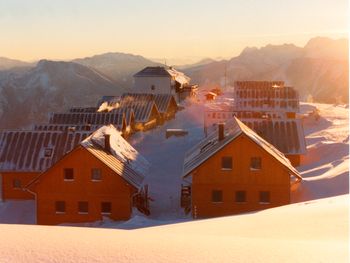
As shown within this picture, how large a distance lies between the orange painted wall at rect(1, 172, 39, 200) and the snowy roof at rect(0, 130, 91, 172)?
0.59m

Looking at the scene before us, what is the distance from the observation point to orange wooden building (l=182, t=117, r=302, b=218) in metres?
33.2

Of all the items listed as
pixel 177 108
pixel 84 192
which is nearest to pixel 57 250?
pixel 84 192

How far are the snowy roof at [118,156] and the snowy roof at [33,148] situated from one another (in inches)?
135

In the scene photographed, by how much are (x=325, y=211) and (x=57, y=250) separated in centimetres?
1196

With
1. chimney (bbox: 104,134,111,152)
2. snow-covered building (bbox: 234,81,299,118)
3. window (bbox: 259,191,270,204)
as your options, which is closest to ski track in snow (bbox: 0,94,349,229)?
window (bbox: 259,191,270,204)

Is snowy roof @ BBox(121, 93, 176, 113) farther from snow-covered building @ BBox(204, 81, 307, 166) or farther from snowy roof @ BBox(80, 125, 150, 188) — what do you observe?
snowy roof @ BBox(80, 125, 150, 188)

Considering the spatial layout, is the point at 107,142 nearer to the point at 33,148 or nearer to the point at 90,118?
the point at 33,148

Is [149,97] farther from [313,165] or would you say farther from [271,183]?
[271,183]

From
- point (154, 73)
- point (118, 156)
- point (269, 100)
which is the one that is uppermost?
point (154, 73)

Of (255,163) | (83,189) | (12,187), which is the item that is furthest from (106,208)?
(12,187)

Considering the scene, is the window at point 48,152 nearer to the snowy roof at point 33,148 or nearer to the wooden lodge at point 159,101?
the snowy roof at point 33,148

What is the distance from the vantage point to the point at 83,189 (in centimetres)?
3353

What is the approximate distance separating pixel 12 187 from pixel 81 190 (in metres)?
9.31

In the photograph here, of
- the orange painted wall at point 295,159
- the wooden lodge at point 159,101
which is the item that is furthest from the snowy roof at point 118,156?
the wooden lodge at point 159,101
